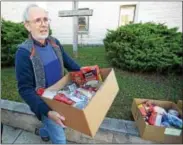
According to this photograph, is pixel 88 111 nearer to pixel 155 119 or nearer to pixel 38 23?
pixel 38 23

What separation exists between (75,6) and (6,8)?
434 centimetres

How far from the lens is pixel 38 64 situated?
1.77 metres

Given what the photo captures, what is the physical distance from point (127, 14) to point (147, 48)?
401 centimetres

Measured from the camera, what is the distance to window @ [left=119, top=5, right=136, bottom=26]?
7423 mm

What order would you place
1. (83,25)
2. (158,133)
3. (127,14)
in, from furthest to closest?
(83,25) → (127,14) → (158,133)

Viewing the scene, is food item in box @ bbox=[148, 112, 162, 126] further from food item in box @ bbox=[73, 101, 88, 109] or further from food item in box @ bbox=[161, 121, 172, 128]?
food item in box @ bbox=[73, 101, 88, 109]

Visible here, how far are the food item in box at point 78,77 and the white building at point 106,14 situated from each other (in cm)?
575

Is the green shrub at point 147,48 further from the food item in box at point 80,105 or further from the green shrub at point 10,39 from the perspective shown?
the food item in box at point 80,105

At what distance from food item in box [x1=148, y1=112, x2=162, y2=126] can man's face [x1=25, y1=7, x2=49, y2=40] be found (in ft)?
4.71

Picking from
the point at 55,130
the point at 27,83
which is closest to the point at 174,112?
the point at 55,130

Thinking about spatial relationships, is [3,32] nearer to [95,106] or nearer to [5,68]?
[5,68]

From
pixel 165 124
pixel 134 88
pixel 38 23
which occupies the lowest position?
pixel 134 88

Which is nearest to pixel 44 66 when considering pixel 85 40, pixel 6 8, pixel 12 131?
pixel 12 131

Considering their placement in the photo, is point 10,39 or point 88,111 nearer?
point 88,111
